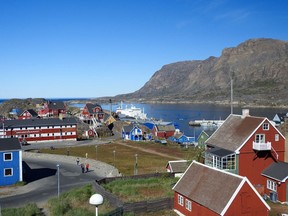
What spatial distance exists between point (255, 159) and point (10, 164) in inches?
1079

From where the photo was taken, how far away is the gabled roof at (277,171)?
31.3 metres

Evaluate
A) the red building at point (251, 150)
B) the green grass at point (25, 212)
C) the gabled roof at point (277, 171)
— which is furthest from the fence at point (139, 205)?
the gabled roof at point (277, 171)

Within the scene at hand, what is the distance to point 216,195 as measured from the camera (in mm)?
25125

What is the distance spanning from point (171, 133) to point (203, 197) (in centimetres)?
6618

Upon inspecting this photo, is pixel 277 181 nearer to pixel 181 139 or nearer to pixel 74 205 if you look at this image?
pixel 74 205

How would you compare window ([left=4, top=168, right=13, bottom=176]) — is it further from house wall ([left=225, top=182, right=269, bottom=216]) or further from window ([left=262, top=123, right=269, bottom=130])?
window ([left=262, top=123, right=269, bottom=130])

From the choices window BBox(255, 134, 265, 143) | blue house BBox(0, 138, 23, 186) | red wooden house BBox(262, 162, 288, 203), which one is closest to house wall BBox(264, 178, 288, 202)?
red wooden house BBox(262, 162, 288, 203)

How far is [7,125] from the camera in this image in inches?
2950

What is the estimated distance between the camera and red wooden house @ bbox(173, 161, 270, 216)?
23.9 meters

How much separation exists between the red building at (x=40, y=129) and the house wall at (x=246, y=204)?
198 ft

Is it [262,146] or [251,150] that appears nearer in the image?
[262,146]

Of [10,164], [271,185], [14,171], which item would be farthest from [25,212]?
[271,185]

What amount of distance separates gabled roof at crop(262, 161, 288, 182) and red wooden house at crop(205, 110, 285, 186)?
658 mm

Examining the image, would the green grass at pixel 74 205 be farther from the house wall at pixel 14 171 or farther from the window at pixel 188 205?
the house wall at pixel 14 171
